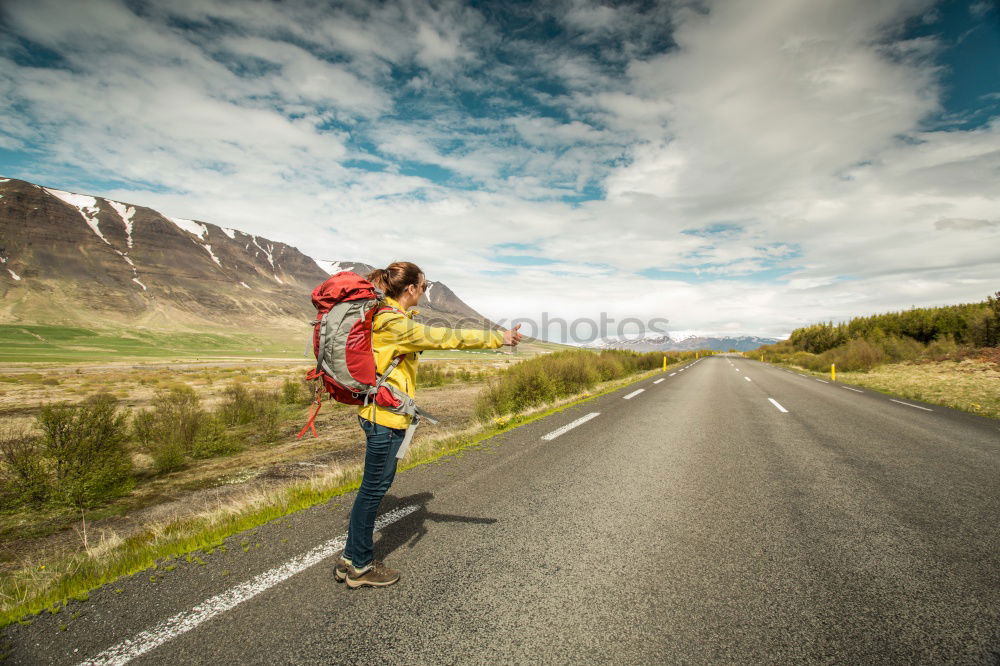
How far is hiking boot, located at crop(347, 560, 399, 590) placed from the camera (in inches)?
99.5

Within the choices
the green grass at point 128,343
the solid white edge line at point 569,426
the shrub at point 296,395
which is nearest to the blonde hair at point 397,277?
the solid white edge line at point 569,426

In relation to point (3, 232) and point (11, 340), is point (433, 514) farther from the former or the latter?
point (3, 232)

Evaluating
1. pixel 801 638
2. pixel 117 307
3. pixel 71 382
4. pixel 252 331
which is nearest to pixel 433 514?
pixel 801 638

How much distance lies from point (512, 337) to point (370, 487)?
4.77 feet

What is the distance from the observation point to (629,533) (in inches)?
127

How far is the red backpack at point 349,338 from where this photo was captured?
2.49m

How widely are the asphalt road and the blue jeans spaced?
0.26m

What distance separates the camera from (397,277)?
288cm

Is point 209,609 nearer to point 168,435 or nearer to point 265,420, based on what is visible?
point 168,435

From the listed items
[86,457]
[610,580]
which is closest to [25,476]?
[86,457]

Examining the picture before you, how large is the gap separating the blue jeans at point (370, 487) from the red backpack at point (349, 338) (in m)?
0.21

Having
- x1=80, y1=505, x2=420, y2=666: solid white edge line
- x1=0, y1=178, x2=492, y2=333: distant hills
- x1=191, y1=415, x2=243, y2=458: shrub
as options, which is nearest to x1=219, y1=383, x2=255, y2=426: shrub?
x1=191, y1=415, x2=243, y2=458: shrub

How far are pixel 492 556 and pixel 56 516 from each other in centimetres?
782

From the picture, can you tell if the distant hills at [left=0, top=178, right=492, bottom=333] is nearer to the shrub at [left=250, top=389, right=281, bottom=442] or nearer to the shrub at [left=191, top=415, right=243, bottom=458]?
the shrub at [left=250, top=389, right=281, bottom=442]
